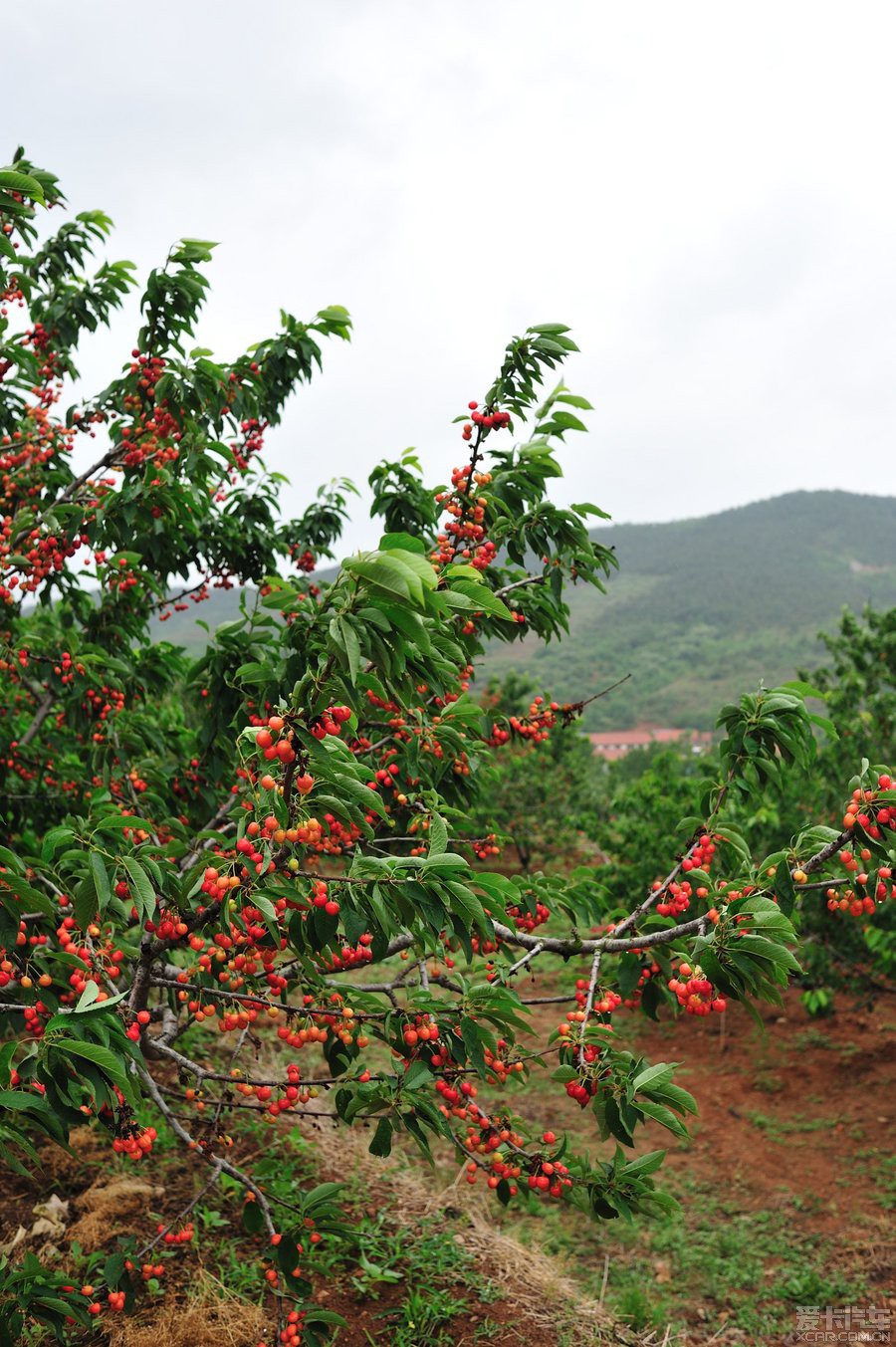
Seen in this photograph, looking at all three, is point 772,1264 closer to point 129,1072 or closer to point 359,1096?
point 359,1096

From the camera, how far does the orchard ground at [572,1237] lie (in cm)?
431

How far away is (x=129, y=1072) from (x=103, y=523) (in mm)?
2865

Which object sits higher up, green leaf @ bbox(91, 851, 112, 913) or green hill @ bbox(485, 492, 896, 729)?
green hill @ bbox(485, 492, 896, 729)

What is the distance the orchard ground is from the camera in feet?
14.1

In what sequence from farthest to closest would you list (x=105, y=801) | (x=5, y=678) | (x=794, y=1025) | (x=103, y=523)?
(x=794, y=1025)
(x=5, y=678)
(x=103, y=523)
(x=105, y=801)

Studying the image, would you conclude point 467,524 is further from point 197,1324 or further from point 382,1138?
point 197,1324

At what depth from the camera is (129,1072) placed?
2529 mm

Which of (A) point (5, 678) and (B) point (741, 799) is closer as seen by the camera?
(B) point (741, 799)

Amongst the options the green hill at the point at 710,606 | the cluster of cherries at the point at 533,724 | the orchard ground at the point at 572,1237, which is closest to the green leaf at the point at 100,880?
the orchard ground at the point at 572,1237

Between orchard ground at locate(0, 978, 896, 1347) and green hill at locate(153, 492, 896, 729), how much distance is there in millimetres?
52641

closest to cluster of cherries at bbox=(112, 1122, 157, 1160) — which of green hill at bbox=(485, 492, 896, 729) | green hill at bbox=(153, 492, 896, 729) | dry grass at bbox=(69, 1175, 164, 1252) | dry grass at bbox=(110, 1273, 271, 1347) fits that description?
dry grass at bbox=(110, 1273, 271, 1347)

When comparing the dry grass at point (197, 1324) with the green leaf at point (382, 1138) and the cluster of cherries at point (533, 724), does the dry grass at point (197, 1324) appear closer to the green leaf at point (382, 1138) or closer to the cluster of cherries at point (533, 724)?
the green leaf at point (382, 1138)

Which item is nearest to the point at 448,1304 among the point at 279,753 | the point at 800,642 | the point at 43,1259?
the point at 43,1259

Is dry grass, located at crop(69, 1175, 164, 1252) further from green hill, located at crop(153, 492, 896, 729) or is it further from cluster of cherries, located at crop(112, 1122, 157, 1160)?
green hill, located at crop(153, 492, 896, 729)
